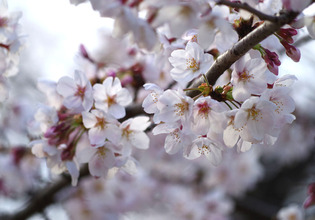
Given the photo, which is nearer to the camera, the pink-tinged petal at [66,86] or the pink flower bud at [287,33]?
the pink flower bud at [287,33]

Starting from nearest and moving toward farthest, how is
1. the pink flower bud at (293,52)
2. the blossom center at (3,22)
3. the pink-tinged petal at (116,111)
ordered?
1. the pink flower bud at (293,52)
2. the pink-tinged petal at (116,111)
3. the blossom center at (3,22)

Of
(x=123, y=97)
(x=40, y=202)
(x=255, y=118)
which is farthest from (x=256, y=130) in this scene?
(x=40, y=202)

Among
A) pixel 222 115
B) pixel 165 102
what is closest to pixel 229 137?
pixel 222 115

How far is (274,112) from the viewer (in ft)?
3.63

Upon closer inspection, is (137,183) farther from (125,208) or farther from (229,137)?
(229,137)

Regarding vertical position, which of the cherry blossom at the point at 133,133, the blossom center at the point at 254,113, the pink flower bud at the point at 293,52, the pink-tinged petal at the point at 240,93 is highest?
the pink flower bud at the point at 293,52

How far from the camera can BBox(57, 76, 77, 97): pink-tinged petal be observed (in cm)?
130

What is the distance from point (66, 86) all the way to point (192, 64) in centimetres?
50

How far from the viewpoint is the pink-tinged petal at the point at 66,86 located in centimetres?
130

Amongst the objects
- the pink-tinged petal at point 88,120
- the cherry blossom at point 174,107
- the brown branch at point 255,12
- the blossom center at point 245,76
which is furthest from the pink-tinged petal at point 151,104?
the brown branch at point 255,12

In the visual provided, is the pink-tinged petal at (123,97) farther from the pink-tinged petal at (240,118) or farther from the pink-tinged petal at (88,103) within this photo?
the pink-tinged petal at (240,118)

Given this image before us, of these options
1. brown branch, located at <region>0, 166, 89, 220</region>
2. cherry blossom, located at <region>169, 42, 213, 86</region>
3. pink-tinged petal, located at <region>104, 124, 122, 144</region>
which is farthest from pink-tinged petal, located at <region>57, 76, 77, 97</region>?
brown branch, located at <region>0, 166, 89, 220</region>

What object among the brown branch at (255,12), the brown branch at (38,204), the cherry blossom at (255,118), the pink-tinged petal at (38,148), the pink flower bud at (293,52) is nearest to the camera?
the brown branch at (255,12)

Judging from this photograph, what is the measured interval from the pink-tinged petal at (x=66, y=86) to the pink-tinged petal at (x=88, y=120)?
142 millimetres
